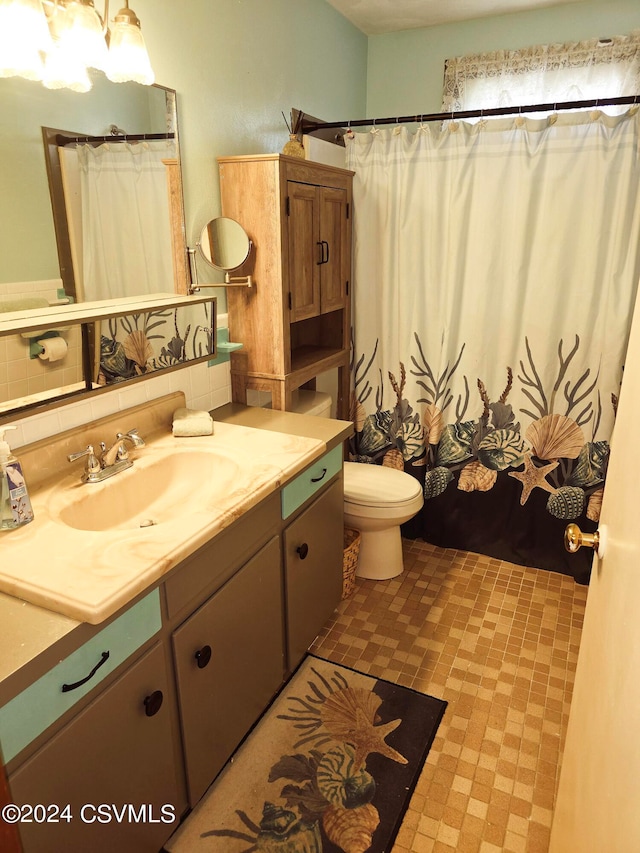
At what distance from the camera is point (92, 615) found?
999 millimetres

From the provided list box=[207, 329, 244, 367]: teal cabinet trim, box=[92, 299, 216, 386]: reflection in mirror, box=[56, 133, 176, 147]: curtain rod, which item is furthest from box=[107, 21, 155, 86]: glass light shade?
box=[207, 329, 244, 367]: teal cabinet trim

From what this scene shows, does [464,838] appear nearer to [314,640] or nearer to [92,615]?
[314,640]

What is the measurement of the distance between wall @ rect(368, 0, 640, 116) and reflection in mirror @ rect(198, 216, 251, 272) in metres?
1.28

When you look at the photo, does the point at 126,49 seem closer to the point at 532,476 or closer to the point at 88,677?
the point at 88,677

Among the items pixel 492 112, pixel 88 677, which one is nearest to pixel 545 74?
pixel 492 112

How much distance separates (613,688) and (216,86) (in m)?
2.11

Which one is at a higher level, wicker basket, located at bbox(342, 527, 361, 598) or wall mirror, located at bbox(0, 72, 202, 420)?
wall mirror, located at bbox(0, 72, 202, 420)

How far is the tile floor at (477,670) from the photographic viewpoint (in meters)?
1.55

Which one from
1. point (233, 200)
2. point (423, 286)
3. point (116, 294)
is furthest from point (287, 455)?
point (423, 286)

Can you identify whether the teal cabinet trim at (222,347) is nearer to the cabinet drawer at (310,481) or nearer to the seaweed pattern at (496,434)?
the cabinet drawer at (310,481)

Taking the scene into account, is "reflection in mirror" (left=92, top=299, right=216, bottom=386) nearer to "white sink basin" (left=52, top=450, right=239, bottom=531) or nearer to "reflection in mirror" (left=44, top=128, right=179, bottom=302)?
"reflection in mirror" (left=44, top=128, right=179, bottom=302)

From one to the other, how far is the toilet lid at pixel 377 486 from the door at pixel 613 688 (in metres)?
1.21

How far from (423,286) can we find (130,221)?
135cm

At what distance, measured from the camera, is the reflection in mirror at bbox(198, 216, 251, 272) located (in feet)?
6.53
